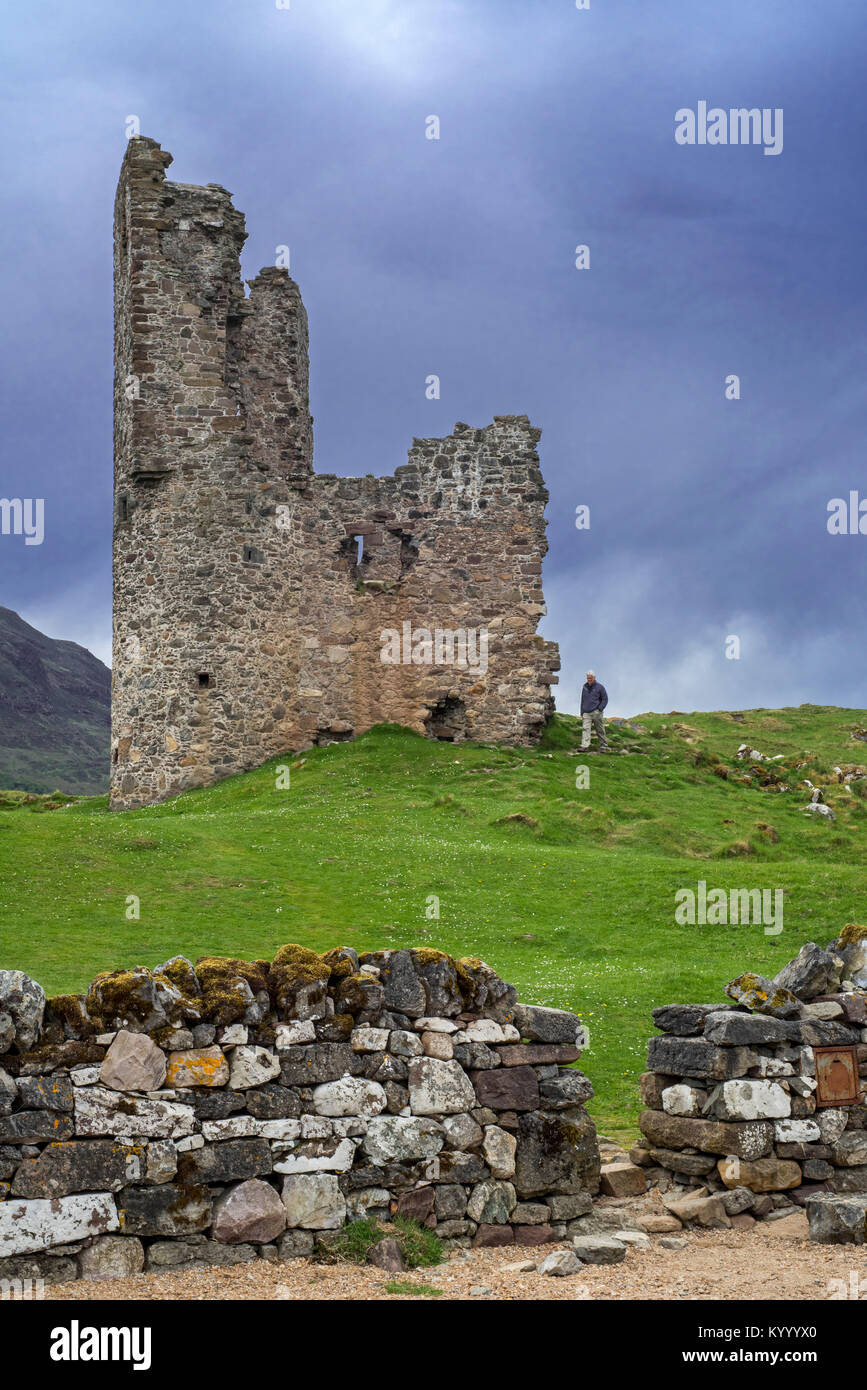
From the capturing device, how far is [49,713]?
10525 cm

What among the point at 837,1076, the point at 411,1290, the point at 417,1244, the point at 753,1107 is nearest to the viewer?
the point at 411,1290

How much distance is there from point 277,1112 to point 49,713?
99362 millimetres

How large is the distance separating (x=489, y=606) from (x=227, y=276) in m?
10.8

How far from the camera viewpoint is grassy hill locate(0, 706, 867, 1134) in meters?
17.4

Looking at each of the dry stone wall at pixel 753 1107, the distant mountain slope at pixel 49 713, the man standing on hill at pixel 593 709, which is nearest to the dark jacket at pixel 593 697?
the man standing on hill at pixel 593 709

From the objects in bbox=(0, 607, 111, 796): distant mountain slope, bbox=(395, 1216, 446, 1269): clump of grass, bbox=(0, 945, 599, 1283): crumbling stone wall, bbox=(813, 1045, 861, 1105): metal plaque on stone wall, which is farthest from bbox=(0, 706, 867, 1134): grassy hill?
bbox=(0, 607, 111, 796): distant mountain slope

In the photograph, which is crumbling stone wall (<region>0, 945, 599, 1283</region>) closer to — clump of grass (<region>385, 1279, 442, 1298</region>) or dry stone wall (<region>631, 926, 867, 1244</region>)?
clump of grass (<region>385, 1279, 442, 1298</region>)

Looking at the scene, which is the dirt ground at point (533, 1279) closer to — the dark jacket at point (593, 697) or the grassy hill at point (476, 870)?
the grassy hill at point (476, 870)

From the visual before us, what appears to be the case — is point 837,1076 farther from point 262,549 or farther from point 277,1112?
point 262,549

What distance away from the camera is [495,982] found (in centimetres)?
1130

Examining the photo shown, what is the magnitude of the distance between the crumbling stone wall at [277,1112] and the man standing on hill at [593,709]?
74.8ft

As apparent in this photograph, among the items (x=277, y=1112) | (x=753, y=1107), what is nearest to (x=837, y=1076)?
(x=753, y=1107)
